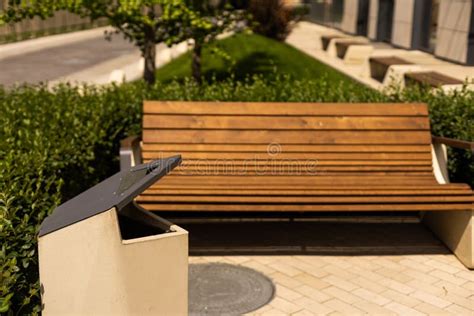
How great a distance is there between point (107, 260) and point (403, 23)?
22280mm

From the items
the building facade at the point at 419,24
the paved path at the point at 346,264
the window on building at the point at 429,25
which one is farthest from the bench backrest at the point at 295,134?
the window on building at the point at 429,25

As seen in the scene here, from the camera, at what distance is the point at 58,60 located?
23.5 meters

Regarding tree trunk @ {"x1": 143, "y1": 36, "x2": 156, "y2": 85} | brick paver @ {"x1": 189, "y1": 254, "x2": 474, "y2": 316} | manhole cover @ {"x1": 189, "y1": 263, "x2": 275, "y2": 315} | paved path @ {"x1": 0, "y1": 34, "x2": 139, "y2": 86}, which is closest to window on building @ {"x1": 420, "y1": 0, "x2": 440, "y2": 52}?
paved path @ {"x1": 0, "y1": 34, "x2": 139, "y2": 86}

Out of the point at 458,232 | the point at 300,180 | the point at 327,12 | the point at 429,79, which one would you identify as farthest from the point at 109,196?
the point at 327,12

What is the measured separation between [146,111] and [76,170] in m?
1.00

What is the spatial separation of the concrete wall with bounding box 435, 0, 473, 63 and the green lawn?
155 inches

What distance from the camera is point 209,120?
6.14 metres

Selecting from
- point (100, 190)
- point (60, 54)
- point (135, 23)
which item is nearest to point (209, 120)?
point (100, 190)

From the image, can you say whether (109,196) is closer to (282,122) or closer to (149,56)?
(282,122)

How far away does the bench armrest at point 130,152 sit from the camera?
559cm

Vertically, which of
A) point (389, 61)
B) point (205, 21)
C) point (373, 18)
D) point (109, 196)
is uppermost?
point (205, 21)

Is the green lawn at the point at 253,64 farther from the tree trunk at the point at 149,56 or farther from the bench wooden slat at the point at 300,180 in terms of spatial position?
the bench wooden slat at the point at 300,180

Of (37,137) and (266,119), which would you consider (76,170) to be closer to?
(37,137)

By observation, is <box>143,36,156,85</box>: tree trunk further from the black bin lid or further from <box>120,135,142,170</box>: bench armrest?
the black bin lid
